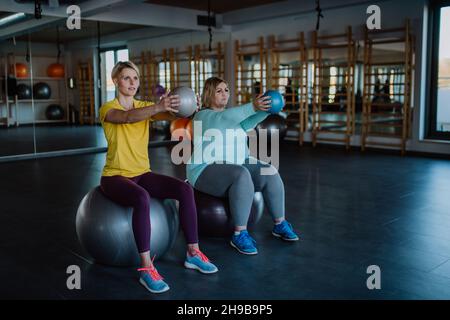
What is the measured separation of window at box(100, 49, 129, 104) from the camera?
6.10m

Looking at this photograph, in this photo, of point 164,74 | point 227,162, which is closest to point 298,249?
point 227,162

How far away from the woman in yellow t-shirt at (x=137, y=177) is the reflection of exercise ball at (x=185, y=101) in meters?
0.04

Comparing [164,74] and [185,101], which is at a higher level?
[164,74]

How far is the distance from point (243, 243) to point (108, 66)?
4716mm

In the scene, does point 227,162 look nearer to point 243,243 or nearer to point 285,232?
point 243,243

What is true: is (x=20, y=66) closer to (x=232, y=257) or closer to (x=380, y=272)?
(x=232, y=257)

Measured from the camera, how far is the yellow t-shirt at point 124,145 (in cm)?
227

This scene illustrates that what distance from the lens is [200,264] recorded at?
232 centimetres

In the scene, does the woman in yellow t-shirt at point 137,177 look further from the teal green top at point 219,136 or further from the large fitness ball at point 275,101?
the large fitness ball at point 275,101

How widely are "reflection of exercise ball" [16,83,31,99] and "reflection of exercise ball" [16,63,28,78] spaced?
0.41ft

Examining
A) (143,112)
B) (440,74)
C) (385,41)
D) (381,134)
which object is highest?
(385,41)

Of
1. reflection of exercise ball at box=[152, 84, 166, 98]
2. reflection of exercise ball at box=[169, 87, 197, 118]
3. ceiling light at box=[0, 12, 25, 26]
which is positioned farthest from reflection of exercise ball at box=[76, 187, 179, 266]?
reflection of exercise ball at box=[152, 84, 166, 98]

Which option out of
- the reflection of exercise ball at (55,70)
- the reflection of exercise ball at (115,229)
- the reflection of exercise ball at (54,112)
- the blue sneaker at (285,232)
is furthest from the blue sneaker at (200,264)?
the reflection of exercise ball at (55,70)
